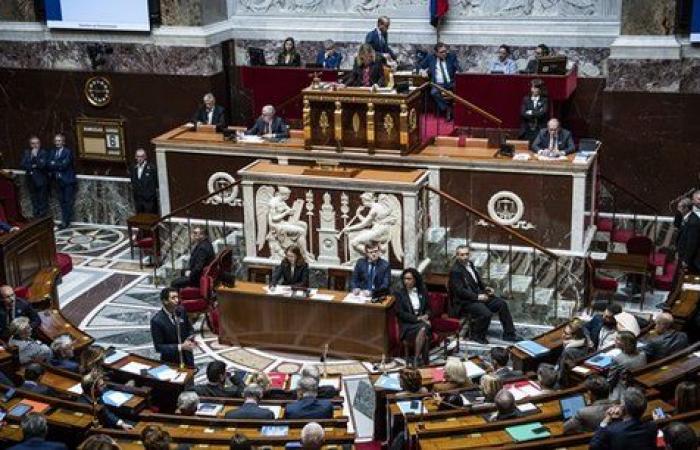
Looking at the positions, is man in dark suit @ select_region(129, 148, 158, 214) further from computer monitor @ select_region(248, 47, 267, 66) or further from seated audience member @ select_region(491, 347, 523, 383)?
seated audience member @ select_region(491, 347, 523, 383)

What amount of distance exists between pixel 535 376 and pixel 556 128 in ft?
16.6

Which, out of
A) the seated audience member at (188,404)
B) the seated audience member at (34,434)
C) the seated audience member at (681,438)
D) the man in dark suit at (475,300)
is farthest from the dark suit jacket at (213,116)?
the seated audience member at (681,438)

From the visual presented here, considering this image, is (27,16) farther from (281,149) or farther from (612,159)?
(612,159)

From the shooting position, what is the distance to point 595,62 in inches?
671

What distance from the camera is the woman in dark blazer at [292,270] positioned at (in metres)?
13.1

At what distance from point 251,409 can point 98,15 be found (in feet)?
34.7

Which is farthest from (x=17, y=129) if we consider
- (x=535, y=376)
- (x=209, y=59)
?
(x=535, y=376)

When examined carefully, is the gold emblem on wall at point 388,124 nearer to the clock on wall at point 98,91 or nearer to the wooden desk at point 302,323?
the wooden desk at point 302,323

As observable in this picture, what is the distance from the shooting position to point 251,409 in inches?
369

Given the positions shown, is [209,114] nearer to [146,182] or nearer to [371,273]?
[146,182]

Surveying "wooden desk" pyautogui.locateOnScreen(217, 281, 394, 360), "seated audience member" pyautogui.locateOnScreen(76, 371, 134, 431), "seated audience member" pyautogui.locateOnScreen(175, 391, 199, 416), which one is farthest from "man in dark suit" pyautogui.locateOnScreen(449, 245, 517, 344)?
"seated audience member" pyautogui.locateOnScreen(76, 371, 134, 431)

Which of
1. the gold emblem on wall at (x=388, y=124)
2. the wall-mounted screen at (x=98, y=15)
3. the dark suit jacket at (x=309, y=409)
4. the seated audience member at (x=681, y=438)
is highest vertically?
the wall-mounted screen at (x=98, y=15)

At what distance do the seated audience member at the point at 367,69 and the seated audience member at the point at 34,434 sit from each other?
796 centimetres

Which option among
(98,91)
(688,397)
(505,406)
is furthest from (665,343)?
(98,91)
